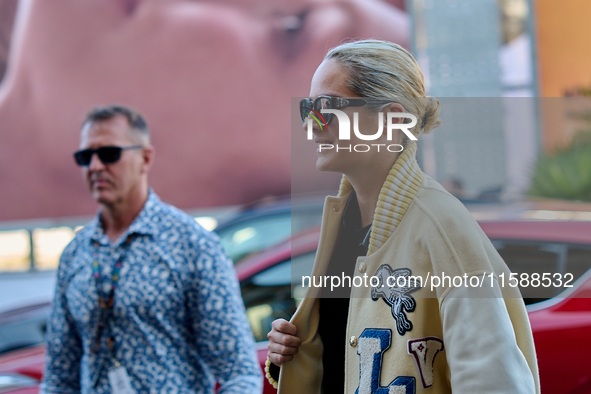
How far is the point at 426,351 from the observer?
107 cm

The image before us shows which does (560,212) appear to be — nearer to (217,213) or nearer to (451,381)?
(451,381)

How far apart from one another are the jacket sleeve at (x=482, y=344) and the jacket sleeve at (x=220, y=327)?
39.5 inches

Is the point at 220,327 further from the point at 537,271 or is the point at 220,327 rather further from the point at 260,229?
the point at 260,229

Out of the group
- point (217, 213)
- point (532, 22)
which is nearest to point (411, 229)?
point (217, 213)

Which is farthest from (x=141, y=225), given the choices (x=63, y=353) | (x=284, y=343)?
(x=284, y=343)

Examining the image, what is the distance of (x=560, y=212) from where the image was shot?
2951 mm

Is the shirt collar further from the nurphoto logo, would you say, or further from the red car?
the nurphoto logo

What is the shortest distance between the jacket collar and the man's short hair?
1.46 meters

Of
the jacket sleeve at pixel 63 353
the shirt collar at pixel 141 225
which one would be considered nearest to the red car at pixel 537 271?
the shirt collar at pixel 141 225

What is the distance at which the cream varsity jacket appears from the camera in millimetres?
986

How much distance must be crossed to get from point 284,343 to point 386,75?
0.62m

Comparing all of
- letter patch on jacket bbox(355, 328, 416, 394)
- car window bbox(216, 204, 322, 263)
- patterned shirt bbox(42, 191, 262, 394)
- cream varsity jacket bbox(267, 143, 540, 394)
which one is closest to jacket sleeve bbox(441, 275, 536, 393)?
cream varsity jacket bbox(267, 143, 540, 394)

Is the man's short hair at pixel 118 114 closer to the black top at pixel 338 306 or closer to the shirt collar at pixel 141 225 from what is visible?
the shirt collar at pixel 141 225

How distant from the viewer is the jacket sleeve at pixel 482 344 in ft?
3.15
